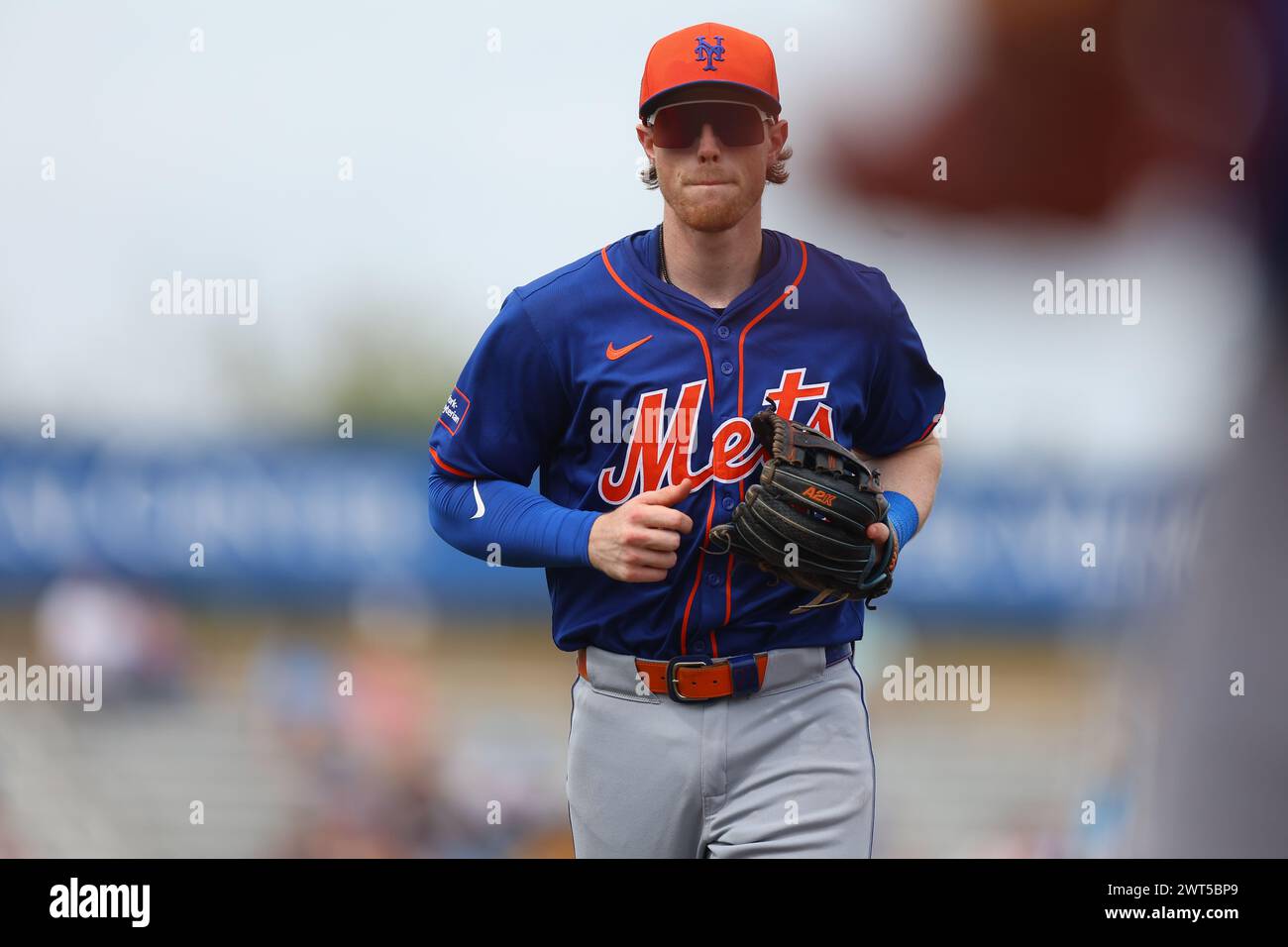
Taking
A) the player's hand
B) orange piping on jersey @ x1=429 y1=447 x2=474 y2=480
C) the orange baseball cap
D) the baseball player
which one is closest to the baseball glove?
the baseball player

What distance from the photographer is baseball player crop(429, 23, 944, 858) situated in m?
2.18

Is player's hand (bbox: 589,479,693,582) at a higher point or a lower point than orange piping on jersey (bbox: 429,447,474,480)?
lower

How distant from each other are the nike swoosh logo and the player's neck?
0.44ft

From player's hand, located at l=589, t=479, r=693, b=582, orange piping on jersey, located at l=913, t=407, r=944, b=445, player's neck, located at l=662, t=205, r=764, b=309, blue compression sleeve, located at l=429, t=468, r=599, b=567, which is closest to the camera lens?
player's hand, located at l=589, t=479, r=693, b=582

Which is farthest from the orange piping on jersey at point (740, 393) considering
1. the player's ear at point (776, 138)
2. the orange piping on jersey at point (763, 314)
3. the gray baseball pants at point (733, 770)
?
the player's ear at point (776, 138)

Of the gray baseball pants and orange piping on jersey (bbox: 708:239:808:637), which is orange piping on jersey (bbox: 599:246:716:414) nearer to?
orange piping on jersey (bbox: 708:239:808:637)

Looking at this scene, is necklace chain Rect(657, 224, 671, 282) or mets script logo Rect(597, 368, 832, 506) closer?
mets script logo Rect(597, 368, 832, 506)

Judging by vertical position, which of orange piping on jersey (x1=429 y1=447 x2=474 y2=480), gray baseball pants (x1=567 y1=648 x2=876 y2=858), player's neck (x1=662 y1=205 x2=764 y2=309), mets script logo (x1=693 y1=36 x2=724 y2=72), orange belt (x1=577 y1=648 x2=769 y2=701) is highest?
mets script logo (x1=693 y1=36 x2=724 y2=72)

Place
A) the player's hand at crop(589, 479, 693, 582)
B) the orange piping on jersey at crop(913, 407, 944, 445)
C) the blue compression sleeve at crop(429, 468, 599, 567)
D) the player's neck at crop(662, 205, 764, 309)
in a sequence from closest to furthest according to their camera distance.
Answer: the player's hand at crop(589, 479, 693, 582)
the blue compression sleeve at crop(429, 468, 599, 567)
the player's neck at crop(662, 205, 764, 309)
the orange piping on jersey at crop(913, 407, 944, 445)

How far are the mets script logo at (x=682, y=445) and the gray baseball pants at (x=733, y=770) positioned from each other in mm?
337

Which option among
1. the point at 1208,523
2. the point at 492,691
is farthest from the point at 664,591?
the point at 1208,523

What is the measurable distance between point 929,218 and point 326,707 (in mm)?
2272

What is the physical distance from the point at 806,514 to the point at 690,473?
24 centimetres

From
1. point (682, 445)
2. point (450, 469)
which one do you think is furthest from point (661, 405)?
point (450, 469)
